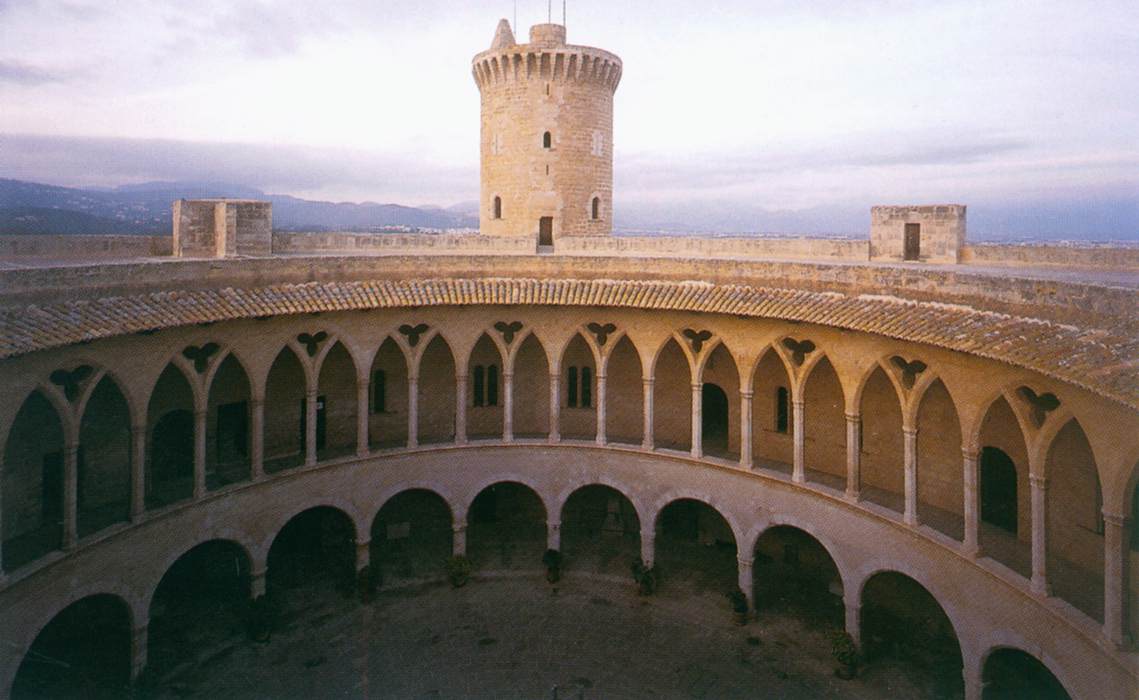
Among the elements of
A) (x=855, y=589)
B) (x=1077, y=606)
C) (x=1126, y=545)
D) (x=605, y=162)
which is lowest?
(x=855, y=589)

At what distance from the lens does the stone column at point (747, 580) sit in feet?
69.6

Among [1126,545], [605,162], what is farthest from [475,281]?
[1126,545]

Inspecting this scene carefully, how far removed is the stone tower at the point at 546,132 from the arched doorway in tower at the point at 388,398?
1063 cm

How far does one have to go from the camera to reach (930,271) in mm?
17094

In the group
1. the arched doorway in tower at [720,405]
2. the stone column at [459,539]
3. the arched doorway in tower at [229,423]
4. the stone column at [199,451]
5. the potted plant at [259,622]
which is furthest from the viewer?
the arched doorway in tower at [720,405]

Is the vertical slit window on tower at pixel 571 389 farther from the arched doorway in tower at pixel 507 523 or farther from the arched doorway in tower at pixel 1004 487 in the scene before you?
the arched doorway in tower at pixel 1004 487

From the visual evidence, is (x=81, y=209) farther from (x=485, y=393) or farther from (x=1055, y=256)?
(x=1055, y=256)

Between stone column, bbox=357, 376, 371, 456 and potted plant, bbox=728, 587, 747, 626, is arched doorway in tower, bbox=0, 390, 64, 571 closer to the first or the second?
stone column, bbox=357, 376, 371, 456

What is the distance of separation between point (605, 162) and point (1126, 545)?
1045 inches

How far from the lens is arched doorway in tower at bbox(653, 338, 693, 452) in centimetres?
2536

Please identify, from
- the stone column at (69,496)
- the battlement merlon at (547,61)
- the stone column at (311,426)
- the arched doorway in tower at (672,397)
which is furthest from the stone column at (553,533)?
the battlement merlon at (547,61)

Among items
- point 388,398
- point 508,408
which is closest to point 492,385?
point 508,408

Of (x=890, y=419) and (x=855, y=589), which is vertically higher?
(x=890, y=419)

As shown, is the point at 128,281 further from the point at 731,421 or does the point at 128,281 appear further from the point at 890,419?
the point at 890,419
